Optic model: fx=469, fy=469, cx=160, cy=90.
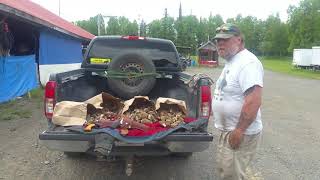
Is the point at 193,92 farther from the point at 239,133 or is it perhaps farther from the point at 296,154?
the point at 296,154

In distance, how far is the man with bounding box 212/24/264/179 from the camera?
4.05 meters

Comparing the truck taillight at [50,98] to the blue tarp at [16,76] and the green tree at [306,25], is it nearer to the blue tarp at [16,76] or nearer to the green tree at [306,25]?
the blue tarp at [16,76]

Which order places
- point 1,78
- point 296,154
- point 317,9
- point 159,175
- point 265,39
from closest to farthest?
point 159,175
point 296,154
point 1,78
point 317,9
point 265,39

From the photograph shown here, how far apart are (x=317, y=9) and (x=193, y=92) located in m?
69.9

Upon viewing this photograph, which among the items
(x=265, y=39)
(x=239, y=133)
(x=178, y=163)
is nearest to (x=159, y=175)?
(x=178, y=163)

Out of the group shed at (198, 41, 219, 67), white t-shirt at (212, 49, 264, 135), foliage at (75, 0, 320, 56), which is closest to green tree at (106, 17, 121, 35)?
foliage at (75, 0, 320, 56)

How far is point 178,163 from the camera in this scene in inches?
267

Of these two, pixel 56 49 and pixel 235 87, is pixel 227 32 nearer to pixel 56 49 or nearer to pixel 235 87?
pixel 235 87

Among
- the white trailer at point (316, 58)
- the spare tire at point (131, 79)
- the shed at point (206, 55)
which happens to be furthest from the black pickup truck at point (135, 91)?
the shed at point (206, 55)

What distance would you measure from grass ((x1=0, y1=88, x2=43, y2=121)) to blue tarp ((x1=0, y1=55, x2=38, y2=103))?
232 mm

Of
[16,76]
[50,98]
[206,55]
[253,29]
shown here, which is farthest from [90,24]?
[50,98]

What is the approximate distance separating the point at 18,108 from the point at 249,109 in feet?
29.5

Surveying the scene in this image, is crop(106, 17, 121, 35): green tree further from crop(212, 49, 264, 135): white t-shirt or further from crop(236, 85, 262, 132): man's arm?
crop(236, 85, 262, 132): man's arm

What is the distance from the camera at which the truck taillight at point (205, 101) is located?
5617 millimetres
